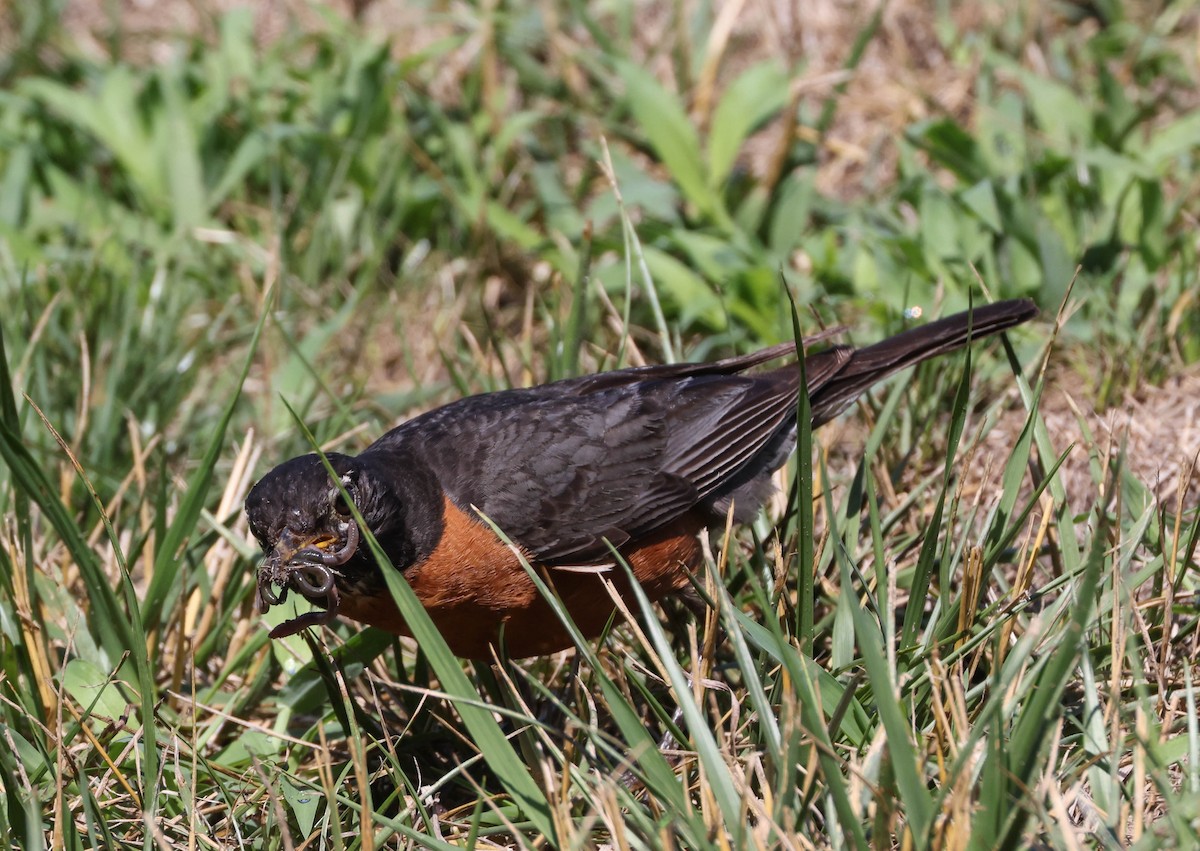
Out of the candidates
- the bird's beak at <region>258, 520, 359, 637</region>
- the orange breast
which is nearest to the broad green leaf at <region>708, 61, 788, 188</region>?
the orange breast

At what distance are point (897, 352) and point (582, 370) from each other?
1.49 meters

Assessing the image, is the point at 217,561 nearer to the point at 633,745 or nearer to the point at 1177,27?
the point at 633,745

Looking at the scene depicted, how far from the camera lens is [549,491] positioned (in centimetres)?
364

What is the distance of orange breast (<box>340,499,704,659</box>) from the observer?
10.9 ft

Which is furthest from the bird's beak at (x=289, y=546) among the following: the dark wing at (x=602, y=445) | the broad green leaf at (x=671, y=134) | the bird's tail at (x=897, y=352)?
the broad green leaf at (x=671, y=134)

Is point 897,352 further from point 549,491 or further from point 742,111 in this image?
point 742,111

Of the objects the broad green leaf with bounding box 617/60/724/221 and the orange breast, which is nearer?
the orange breast

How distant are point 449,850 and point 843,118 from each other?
493cm

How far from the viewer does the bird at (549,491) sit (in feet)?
10.1

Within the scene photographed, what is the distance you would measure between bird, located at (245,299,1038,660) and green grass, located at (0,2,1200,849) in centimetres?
19

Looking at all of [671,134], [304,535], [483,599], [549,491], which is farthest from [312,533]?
[671,134]

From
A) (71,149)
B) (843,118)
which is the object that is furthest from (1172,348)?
(71,149)

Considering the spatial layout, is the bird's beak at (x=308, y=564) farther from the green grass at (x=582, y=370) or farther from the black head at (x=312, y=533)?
the green grass at (x=582, y=370)

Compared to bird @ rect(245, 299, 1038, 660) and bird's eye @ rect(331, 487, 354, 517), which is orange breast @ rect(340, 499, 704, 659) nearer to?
bird @ rect(245, 299, 1038, 660)
